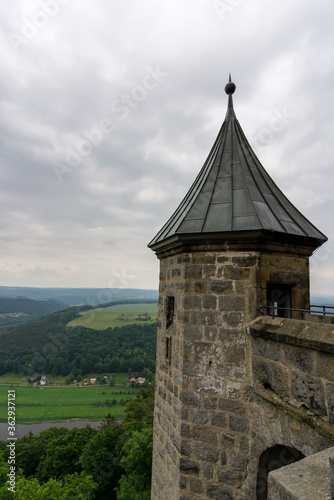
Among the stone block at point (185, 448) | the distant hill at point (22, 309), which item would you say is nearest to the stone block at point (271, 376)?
the stone block at point (185, 448)

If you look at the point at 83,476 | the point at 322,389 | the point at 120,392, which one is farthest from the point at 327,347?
the point at 120,392

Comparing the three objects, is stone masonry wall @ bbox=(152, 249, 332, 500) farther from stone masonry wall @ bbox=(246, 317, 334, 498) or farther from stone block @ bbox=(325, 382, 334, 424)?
stone block @ bbox=(325, 382, 334, 424)

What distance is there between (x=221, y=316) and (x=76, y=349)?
184 feet

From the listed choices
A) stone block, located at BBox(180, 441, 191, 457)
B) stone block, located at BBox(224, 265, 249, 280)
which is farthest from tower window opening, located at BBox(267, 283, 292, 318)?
stone block, located at BBox(180, 441, 191, 457)

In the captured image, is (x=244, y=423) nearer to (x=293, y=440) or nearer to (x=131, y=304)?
(x=293, y=440)

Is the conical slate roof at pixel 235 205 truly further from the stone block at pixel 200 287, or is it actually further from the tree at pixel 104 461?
the tree at pixel 104 461

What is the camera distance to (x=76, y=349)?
176ft

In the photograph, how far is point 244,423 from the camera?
3.36m

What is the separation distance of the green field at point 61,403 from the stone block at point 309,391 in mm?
55889

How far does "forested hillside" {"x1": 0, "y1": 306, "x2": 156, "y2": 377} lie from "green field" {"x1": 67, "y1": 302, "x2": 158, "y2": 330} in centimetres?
Answer: 711

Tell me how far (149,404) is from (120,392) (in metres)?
42.5

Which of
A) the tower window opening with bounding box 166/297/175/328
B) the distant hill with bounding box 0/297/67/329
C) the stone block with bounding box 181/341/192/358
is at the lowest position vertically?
the distant hill with bounding box 0/297/67/329

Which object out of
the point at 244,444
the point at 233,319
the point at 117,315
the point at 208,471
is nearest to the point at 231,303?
the point at 233,319

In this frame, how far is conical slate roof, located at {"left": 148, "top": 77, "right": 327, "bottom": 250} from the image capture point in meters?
3.56
